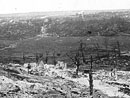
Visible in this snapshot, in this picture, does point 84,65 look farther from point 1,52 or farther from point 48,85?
point 1,52

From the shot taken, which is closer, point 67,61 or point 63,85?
point 63,85

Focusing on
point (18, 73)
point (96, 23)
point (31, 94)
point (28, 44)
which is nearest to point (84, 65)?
point (18, 73)

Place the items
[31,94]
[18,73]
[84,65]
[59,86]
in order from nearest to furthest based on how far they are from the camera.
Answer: [31,94] < [59,86] < [18,73] < [84,65]

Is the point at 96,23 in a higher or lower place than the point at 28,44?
higher

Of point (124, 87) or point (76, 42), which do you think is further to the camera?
point (76, 42)

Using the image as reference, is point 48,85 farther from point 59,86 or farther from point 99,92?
point 99,92

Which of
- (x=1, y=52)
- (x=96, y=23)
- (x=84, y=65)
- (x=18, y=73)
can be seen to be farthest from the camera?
(x=96, y=23)
